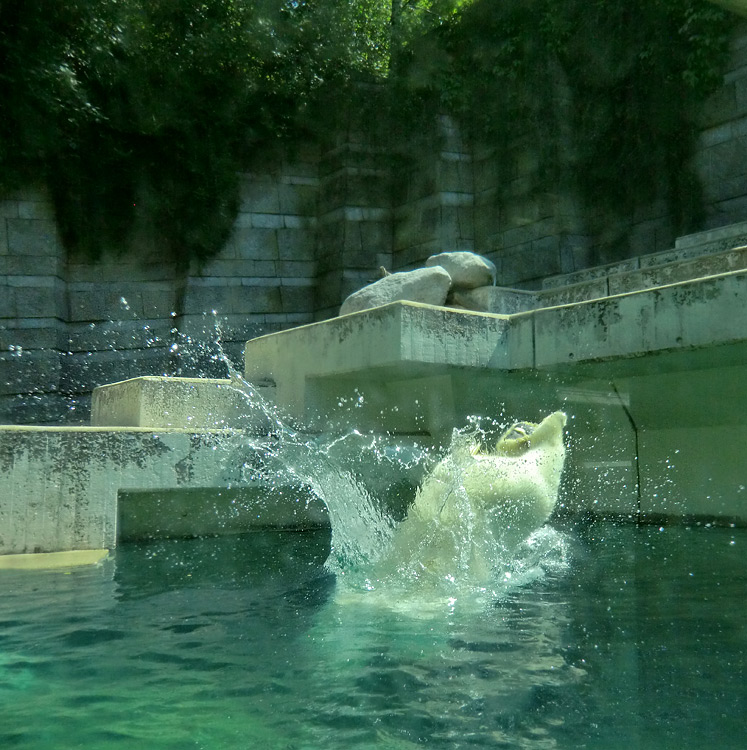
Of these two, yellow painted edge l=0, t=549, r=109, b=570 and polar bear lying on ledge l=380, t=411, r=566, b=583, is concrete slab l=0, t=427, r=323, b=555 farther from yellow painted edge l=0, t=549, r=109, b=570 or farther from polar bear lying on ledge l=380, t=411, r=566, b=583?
polar bear lying on ledge l=380, t=411, r=566, b=583

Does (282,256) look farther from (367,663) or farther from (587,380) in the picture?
(367,663)

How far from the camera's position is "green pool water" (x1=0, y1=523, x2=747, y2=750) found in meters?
2.06

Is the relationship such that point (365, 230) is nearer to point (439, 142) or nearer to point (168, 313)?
point (439, 142)

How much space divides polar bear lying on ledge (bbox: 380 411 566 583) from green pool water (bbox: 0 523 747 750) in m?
0.39

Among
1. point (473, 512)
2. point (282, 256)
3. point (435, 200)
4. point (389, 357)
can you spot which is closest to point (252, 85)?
point (282, 256)

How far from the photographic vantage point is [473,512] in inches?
170

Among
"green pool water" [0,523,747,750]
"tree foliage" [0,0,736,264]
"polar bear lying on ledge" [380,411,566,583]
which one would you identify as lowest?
"green pool water" [0,523,747,750]

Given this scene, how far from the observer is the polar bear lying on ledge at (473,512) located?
4176 millimetres

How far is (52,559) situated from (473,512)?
2.47 metres

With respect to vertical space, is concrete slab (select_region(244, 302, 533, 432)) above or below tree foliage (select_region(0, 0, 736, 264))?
below

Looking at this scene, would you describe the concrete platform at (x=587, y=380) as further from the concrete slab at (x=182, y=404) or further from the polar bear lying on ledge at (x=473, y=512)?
the polar bear lying on ledge at (x=473, y=512)

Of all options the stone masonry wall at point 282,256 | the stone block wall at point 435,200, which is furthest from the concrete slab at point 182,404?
the stone block wall at point 435,200

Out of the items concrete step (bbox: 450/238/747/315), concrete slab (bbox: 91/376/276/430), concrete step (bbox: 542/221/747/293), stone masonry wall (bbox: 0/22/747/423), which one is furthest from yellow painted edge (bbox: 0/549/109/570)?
stone masonry wall (bbox: 0/22/747/423)

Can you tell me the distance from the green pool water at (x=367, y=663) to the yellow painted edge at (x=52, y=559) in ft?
1.43
